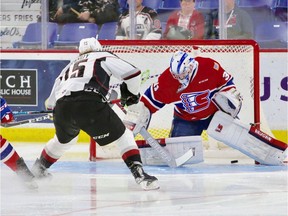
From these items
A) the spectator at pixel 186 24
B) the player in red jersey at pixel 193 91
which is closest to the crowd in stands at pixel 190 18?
the spectator at pixel 186 24

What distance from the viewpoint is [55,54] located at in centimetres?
693

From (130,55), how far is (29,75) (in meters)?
1.31

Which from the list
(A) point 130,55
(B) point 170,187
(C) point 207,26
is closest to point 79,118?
(B) point 170,187

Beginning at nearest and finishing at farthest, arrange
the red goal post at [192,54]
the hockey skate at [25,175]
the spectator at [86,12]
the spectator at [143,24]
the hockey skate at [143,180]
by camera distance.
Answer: the hockey skate at [143,180], the hockey skate at [25,175], the red goal post at [192,54], the spectator at [143,24], the spectator at [86,12]

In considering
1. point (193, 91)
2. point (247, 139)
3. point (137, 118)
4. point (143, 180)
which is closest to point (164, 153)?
point (137, 118)

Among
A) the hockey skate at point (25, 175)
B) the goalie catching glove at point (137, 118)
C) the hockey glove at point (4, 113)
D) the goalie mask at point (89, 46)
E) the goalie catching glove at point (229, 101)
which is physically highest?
the goalie mask at point (89, 46)

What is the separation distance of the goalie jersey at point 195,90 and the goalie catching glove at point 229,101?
3 cm

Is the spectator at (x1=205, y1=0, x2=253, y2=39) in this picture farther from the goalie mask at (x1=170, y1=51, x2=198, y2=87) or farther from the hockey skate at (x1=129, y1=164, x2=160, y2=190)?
the hockey skate at (x1=129, y1=164, x2=160, y2=190)

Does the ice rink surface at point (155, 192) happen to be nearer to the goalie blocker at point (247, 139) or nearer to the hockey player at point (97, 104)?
the goalie blocker at point (247, 139)

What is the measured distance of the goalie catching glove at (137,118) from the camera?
17.9 feet

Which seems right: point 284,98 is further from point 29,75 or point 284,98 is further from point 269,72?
point 29,75

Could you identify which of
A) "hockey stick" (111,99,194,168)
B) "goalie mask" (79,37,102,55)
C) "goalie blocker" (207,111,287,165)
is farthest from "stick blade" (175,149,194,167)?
"goalie mask" (79,37,102,55)

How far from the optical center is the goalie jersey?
17.9 ft

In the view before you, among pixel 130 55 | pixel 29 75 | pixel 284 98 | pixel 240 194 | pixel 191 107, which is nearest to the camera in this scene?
pixel 240 194
